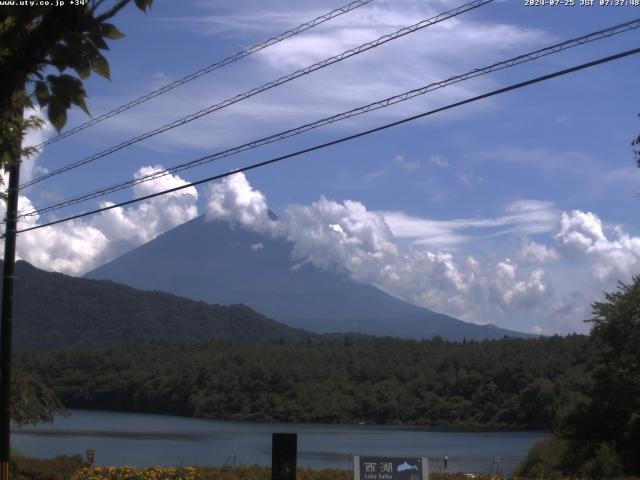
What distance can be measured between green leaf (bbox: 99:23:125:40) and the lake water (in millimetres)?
33509

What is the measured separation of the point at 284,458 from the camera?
31.5ft

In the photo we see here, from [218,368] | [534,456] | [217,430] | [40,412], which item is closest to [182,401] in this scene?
[218,368]

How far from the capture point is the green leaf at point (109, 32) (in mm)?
3912

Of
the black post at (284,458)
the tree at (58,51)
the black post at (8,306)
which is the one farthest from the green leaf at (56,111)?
the black post at (8,306)

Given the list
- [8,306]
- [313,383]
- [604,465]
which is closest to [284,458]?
[8,306]

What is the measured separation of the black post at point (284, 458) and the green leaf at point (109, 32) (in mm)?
6470

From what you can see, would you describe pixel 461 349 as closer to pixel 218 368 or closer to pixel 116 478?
pixel 218 368

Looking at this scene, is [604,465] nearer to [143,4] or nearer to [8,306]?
[8,306]

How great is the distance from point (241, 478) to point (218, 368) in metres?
87.8

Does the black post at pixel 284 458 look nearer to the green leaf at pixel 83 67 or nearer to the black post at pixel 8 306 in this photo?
the green leaf at pixel 83 67

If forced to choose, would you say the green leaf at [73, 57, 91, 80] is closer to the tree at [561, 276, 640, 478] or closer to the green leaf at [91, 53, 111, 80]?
the green leaf at [91, 53, 111, 80]

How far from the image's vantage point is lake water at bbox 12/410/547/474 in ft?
155

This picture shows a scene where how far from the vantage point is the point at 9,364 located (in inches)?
653

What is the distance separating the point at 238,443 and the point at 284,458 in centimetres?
5466
